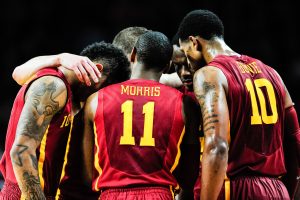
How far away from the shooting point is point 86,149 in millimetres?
4281

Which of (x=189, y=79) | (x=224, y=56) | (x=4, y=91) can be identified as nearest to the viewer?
(x=224, y=56)

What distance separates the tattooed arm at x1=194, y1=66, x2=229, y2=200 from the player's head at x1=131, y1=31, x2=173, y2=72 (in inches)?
12.8

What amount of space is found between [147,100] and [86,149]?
Result: 641 mm

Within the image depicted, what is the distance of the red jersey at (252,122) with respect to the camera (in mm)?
4117

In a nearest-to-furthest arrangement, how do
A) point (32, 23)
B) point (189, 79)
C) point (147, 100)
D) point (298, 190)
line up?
point (147, 100) → point (298, 190) → point (189, 79) → point (32, 23)

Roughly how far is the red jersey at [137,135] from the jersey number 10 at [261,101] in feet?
1.82

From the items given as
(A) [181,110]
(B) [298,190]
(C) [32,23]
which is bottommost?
(B) [298,190]

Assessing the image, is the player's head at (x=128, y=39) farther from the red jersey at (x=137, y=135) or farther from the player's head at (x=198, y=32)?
the red jersey at (x=137, y=135)

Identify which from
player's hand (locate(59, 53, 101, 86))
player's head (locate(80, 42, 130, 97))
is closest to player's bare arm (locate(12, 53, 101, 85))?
player's hand (locate(59, 53, 101, 86))

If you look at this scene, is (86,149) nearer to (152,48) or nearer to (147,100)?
(147,100)

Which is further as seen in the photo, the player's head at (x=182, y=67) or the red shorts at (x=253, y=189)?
the player's head at (x=182, y=67)

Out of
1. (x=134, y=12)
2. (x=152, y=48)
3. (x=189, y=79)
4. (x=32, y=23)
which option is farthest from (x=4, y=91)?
(x=152, y=48)

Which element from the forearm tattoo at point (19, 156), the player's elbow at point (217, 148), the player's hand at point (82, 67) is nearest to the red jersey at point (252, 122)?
the player's elbow at point (217, 148)

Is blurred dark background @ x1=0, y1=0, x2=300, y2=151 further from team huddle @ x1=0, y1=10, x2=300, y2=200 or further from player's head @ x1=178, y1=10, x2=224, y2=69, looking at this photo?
team huddle @ x1=0, y1=10, x2=300, y2=200
